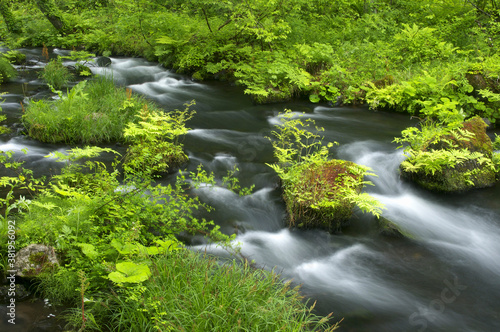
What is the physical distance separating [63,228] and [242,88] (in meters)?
8.69

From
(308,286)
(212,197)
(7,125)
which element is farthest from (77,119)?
(308,286)

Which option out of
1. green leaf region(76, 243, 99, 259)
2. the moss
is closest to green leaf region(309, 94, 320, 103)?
the moss

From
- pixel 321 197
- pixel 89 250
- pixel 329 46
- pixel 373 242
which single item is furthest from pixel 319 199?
pixel 329 46

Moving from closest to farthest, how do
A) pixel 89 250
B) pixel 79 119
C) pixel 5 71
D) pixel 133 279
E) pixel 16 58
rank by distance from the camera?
pixel 133 279
pixel 89 250
pixel 79 119
pixel 5 71
pixel 16 58

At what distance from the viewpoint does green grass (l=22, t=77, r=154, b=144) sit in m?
A: 6.77

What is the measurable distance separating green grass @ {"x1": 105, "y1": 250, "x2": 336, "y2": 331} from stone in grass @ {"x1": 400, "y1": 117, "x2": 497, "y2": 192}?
4.04 metres

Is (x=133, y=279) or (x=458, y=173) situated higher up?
(x=458, y=173)

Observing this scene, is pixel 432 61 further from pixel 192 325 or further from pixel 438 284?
pixel 192 325

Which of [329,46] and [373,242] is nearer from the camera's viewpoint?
[373,242]

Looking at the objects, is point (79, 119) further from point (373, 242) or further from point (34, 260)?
point (373, 242)

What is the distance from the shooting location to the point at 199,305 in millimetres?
2957

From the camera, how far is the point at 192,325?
2791mm

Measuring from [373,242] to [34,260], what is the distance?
13.1 feet

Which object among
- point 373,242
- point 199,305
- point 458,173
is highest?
point 458,173
